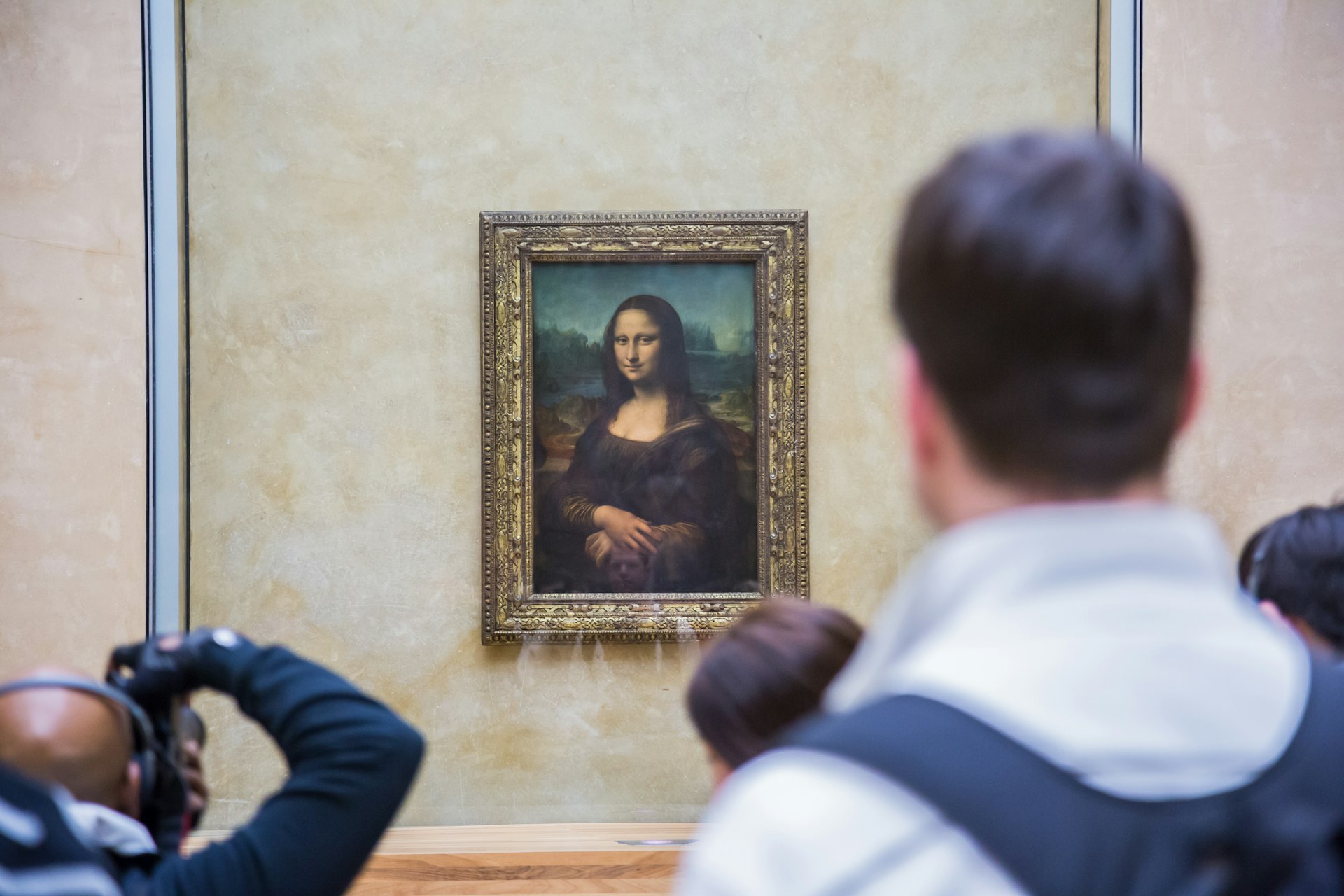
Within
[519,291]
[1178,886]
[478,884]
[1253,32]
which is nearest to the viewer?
[1178,886]

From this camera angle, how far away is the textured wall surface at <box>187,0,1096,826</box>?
6570mm

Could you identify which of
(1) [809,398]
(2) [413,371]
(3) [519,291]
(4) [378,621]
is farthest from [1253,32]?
(4) [378,621]

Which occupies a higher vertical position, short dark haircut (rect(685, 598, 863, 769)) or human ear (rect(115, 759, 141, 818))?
short dark haircut (rect(685, 598, 863, 769))

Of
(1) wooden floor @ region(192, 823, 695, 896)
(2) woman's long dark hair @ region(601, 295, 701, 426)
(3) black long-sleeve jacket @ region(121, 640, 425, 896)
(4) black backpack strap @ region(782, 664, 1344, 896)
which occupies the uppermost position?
(2) woman's long dark hair @ region(601, 295, 701, 426)

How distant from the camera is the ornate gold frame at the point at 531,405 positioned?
257 inches

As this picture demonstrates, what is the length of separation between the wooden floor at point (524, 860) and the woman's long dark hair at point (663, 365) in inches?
88.8

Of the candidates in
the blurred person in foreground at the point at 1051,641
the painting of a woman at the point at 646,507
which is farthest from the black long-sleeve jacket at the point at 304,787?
the painting of a woman at the point at 646,507

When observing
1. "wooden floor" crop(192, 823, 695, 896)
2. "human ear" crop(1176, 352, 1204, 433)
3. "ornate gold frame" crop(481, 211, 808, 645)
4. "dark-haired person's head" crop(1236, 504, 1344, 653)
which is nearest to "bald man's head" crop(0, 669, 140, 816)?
"human ear" crop(1176, 352, 1204, 433)

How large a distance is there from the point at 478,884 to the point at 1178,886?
210 inches

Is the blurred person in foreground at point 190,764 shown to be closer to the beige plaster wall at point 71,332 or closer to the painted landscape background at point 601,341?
the beige plaster wall at point 71,332

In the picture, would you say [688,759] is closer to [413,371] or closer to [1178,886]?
[413,371]

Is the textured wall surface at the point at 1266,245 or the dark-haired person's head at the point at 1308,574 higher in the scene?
the textured wall surface at the point at 1266,245

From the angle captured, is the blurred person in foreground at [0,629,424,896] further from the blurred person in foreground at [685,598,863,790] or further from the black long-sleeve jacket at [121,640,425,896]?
the blurred person in foreground at [685,598,863,790]

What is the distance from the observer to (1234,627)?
765 millimetres
